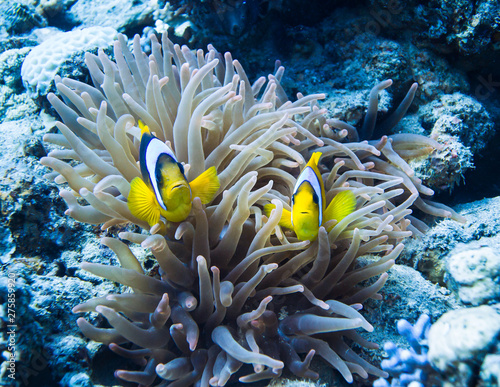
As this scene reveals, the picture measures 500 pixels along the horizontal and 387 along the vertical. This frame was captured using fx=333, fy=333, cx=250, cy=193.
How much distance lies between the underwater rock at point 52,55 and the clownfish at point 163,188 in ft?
5.79

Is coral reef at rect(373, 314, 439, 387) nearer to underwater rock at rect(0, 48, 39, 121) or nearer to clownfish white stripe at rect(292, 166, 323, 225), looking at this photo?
clownfish white stripe at rect(292, 166, 323, 225)

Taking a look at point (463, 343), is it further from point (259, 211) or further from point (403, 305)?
point (259, 211)

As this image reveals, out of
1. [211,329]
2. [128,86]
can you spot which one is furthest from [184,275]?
[128,86]

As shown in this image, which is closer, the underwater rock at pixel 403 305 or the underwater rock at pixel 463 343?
the underwater rock at pixel 463 343

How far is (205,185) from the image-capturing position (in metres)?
1.54

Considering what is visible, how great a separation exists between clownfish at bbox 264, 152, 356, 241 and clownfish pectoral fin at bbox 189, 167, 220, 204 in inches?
11.8

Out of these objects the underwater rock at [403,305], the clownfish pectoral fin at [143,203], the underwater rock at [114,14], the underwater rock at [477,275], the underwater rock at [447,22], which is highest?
the underwater rock at [114,14]

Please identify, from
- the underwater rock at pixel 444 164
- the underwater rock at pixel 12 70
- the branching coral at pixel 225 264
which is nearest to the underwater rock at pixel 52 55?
the underwater rock at pixel 12 70

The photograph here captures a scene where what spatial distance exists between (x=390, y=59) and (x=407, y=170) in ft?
3.70

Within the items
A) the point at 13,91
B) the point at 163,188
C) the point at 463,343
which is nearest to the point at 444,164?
the point at 463,343

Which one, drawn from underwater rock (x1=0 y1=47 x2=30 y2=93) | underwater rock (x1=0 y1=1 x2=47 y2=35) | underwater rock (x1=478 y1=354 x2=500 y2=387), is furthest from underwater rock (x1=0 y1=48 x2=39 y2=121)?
underwater rock (x1=478 y1=354 x2=500 y2=387)

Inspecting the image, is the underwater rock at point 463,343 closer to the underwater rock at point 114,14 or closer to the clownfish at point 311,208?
the clownfish at point 311,208

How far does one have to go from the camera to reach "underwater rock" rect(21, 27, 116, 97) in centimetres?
271

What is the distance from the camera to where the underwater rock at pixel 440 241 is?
1.96 meters
